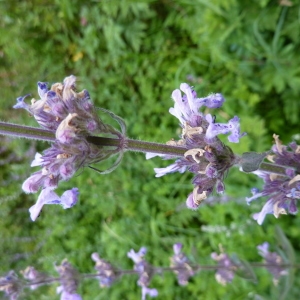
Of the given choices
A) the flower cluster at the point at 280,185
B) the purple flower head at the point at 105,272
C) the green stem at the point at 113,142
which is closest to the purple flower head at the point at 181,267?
the purple flower head at the point at 105,272

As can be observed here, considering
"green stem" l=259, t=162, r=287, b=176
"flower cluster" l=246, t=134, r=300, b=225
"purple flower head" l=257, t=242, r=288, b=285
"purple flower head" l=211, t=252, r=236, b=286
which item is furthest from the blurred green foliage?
"green stem" l=259, t=162, r=287, b=176

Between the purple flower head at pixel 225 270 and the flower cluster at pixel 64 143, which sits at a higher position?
the flower cluster at pixel 64 143

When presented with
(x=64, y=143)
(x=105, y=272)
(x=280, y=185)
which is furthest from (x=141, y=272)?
(x=64, y=143)

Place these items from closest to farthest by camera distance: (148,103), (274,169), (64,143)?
(64,143)
(274,169)
(148,103)

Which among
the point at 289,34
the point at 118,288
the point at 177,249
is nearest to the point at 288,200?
the point at 177,249

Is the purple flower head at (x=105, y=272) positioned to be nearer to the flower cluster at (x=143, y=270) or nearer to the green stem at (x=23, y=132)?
the flower cluster at (x=143, y=270)

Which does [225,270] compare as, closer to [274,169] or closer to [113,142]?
[274,169]

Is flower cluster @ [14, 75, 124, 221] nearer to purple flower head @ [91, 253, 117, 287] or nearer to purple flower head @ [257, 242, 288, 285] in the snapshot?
purple flower head @ [91, 253, 117, 287]
